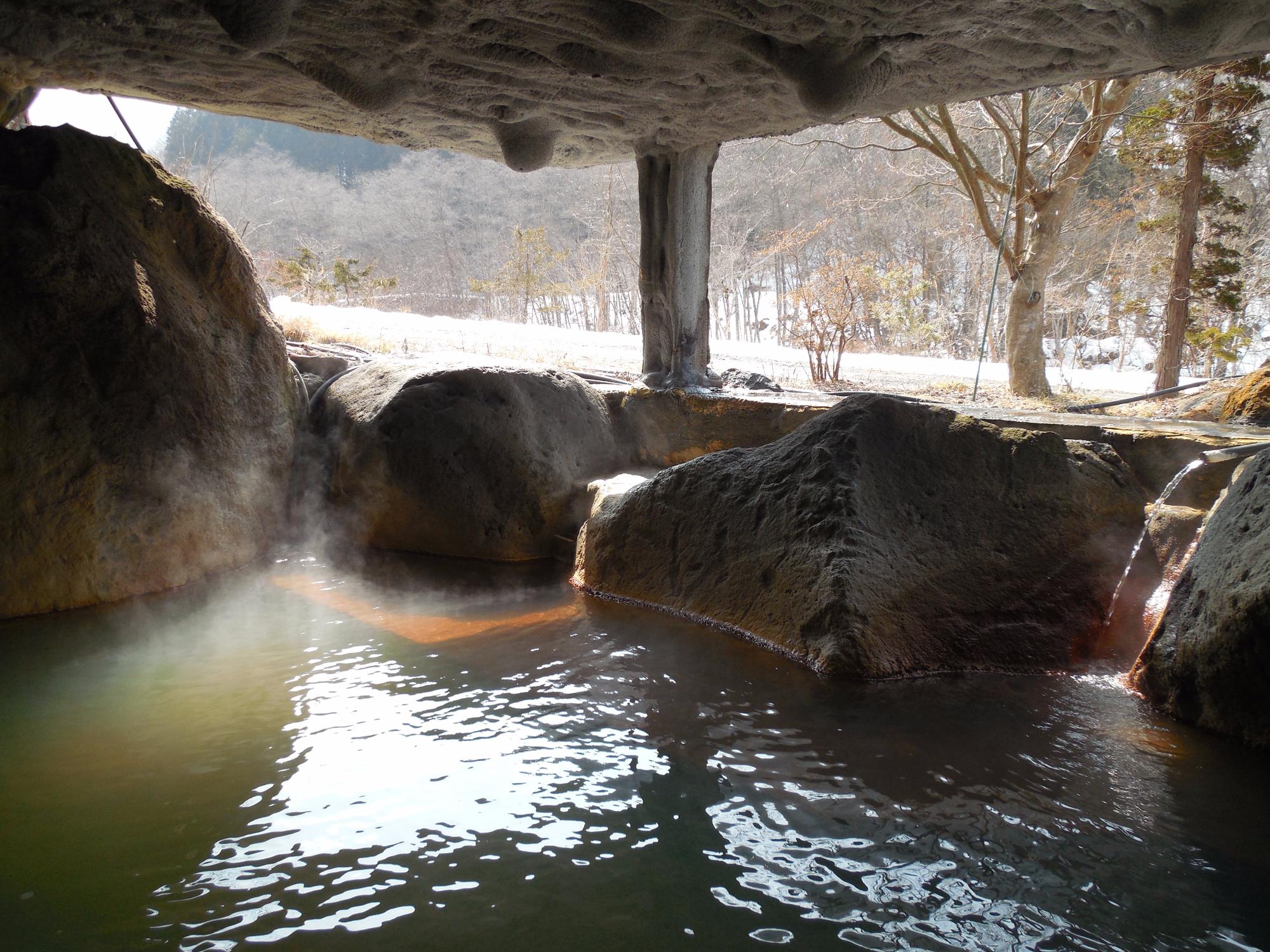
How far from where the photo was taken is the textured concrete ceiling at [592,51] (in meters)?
3.73

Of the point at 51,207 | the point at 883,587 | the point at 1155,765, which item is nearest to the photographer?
the point at 1155,765

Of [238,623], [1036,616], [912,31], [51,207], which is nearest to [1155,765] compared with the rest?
[1036,616]

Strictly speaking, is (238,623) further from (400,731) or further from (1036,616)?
(1036,616)

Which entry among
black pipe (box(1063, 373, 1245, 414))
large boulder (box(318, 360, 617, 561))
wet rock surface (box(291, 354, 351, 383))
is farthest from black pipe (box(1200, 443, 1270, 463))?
wet rock surface (box(291, 354, 351, 383))

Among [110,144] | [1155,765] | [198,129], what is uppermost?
[198,129]

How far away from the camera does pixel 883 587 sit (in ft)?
12.0

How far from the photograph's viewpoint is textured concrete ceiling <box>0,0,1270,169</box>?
373 cm

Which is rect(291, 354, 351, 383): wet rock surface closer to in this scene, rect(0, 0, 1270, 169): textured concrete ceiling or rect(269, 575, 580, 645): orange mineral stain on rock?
rect(0, 0, 1270, 169): textured concrete ceiling

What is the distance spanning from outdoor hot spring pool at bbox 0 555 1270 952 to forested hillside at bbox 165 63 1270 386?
20.6ft

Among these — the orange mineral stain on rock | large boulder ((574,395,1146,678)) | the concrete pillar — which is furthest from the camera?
the concrete pillar

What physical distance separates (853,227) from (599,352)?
1360 centimetres

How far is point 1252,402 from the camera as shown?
522cm

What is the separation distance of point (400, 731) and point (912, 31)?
4102 mm

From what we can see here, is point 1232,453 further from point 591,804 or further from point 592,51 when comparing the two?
point 592,51
